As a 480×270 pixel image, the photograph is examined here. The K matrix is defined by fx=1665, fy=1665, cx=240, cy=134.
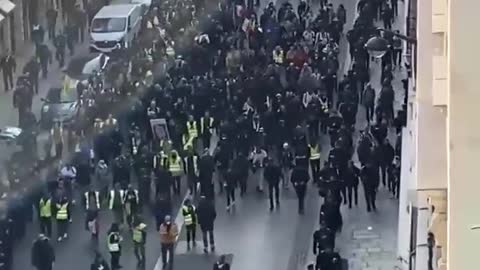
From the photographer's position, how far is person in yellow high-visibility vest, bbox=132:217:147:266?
34.4 m

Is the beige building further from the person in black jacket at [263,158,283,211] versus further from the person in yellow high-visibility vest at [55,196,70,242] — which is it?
the person in yellow high-visibility vest at [55,196,70,242]

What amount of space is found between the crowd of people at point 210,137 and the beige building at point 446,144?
5.65 ft

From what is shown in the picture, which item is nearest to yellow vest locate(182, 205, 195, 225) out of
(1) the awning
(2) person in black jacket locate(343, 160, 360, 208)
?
(2) person in black jacket locate(343, 160, 360, 208)

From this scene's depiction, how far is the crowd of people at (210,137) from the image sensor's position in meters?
35.5

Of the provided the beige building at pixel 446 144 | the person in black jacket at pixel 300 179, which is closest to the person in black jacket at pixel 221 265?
the beige building at pixel 446 144

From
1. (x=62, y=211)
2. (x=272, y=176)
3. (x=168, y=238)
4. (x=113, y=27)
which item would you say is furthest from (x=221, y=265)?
(x=113, y=27)

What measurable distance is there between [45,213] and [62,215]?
36 centimetres

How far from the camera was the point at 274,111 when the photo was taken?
39.8 meters

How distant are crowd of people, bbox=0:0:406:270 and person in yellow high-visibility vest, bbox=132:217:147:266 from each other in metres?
0.04

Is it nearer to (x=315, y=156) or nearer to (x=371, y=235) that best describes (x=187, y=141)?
(x=315, y=156)

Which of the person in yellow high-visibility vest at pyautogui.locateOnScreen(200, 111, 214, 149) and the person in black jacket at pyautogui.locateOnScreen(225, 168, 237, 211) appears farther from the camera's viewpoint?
the person in yellow high-visibility vest at pyautogui.locateOnScreen(200, 111, 214, 149)

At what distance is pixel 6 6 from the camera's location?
50906 millimetres

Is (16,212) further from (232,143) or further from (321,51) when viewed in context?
(321,51)
